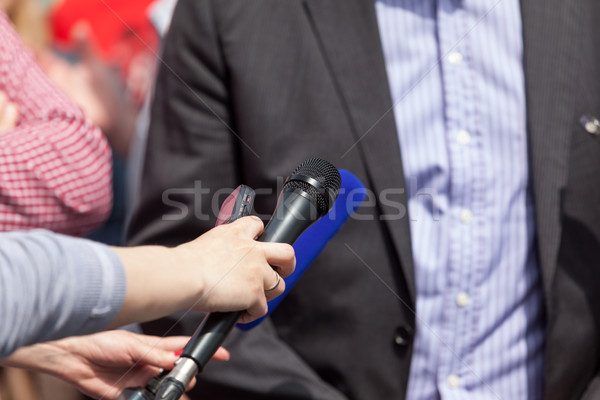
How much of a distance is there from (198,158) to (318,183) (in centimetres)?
45

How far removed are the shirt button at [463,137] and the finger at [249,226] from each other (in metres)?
0.54

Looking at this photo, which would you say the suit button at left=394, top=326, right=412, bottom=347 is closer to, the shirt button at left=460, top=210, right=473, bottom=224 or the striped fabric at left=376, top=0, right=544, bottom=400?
the striped fabric at left=376, top=0, right=544, bottom=400

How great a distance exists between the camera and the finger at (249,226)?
759mm

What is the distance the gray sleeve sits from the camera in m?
0.58

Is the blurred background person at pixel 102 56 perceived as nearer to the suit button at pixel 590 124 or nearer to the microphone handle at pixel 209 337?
the microphone handle at pixel 209 337

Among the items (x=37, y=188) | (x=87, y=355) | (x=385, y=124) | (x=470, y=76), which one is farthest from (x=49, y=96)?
(x=470, y=76)

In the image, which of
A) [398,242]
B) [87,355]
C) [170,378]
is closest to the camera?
[170,378]

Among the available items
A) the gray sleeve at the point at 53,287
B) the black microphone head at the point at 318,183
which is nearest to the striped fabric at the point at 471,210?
the black microphone head at the point at 318,183

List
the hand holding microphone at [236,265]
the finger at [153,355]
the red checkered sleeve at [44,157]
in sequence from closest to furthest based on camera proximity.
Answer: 1. the hand holding microphone at [236,265]
2. the finger at [153,355]
3. the red checkered sleeve at [44,157]

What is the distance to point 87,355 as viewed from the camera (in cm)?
100

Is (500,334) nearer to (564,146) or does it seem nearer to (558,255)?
(558,255)

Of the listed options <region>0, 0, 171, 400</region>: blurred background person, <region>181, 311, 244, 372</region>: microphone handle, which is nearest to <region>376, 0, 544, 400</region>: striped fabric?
<region>181, 311, 244, 372</region>: microphone handle

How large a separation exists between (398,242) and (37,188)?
0.60m

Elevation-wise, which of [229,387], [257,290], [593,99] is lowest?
[229,387]
